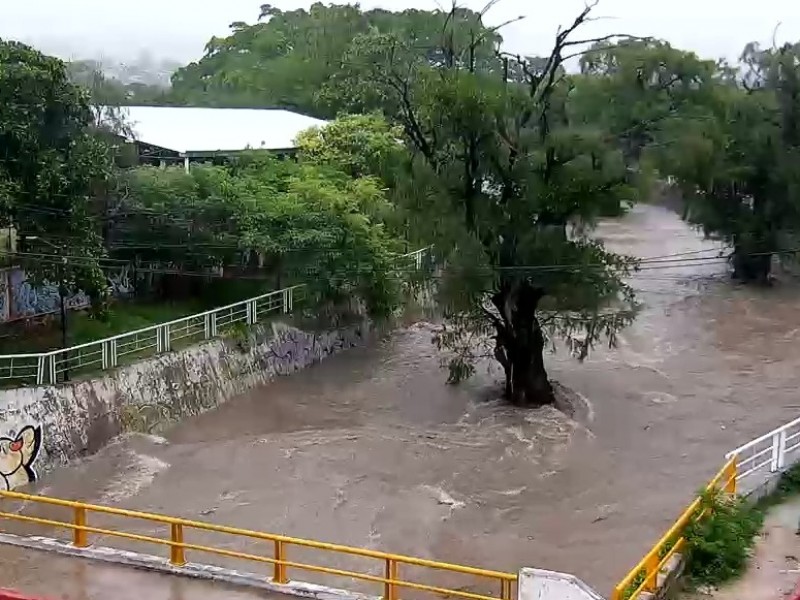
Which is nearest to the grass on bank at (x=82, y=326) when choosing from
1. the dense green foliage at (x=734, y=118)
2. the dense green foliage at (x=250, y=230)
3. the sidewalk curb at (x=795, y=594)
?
the dense green foliage at (x=250, y=230)

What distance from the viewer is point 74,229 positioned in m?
20.6

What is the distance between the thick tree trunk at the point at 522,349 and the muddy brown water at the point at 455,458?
51 cm

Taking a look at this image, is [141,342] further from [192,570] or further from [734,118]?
[734,118]

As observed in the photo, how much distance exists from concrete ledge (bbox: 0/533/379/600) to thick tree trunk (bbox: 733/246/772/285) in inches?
1131

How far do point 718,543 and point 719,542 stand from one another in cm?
2

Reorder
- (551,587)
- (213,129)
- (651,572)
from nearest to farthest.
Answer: (551,587) < (651,572) < (213,129)

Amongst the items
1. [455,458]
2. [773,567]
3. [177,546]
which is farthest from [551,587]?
[455,458]

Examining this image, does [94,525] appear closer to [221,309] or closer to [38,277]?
[38,277]

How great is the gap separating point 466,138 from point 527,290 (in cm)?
362

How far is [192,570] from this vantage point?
11234 mm

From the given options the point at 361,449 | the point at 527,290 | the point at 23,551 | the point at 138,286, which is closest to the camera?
the point at 23,551

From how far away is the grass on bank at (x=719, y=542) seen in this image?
1160cm

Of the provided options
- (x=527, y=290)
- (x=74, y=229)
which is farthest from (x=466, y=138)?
(x=74, y=229)

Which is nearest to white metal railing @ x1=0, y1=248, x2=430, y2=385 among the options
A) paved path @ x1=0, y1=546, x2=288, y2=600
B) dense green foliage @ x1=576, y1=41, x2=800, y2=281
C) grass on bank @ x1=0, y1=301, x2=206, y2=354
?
grass on bank @ x1=0, y1=301, x2=206, y2=354
